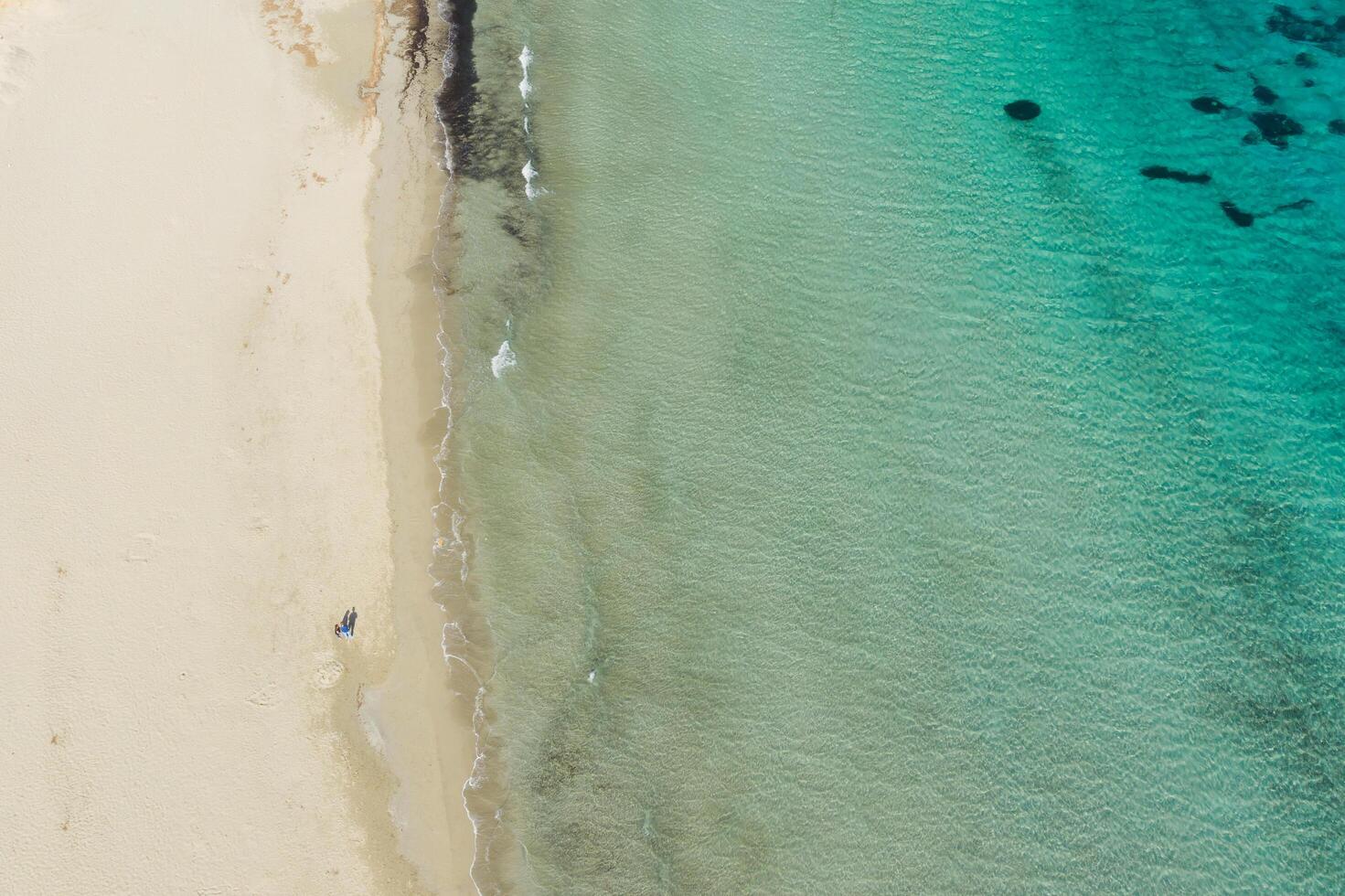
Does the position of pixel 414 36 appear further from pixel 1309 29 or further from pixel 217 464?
pixel 1309 29

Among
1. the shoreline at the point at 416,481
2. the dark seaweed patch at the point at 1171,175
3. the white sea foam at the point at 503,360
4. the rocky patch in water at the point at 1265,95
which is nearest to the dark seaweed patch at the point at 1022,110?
the dark seaweed patch at the point at 1171,175

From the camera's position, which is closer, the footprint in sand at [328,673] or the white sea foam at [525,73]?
the footprint in sand at [328,673]

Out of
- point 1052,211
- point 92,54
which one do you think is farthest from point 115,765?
point 1052,211

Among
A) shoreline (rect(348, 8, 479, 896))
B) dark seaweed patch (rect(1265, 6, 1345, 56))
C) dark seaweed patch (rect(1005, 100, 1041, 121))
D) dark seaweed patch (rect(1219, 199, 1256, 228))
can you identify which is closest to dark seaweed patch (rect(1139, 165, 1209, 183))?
dark seaweed patch (rect(1219, 199, 1256, 228))

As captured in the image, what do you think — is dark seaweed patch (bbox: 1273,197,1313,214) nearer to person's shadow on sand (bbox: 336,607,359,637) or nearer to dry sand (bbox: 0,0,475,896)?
dry sand (bbox: 0,0,475,896)

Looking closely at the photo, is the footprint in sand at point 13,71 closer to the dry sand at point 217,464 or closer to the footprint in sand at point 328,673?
the dry sand at point 217,464

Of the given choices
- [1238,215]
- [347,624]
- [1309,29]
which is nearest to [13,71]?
[347,624]

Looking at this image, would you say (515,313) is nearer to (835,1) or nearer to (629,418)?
(629,418)

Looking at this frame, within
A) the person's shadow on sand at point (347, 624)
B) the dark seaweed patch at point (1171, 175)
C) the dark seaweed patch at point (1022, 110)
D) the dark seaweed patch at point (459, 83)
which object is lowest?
the person's shadow on sand at point (347, 624)
